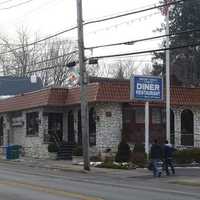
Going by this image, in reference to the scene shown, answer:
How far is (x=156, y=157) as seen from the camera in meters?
28.3

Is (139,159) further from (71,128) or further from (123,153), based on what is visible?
(71,128)

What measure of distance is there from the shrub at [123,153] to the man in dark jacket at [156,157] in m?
7.13

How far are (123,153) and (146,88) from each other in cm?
410

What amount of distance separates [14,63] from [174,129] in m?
39.7

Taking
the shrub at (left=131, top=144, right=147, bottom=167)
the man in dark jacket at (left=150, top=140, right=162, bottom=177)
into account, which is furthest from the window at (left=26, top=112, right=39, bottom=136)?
the man in dark jacket at (left=150, top=140, right=162, bottom=177)

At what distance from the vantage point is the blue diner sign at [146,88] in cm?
3409

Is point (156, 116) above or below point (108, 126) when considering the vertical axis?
above

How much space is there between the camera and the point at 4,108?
49.6 meters

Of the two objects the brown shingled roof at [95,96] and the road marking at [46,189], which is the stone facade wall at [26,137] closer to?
the brown shingled roof at [95,96]

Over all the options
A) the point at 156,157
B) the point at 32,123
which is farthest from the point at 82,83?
the point at 32,123

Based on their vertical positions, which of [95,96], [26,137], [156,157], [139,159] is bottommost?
[139,159]

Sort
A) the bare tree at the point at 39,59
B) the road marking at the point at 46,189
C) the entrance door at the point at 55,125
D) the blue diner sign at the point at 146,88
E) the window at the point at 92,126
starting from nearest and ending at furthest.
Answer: the road marking at the point at 46,189
the blue diner sign at the point at 146,88
the window at the point at 92,126
the entrance door at the point at 55,125
the bare tree at the point at 39,59

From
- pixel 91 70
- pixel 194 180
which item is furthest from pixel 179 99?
pixel 91 70

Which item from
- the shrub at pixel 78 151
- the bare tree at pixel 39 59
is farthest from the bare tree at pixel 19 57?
the shrub at pixel 78 151
